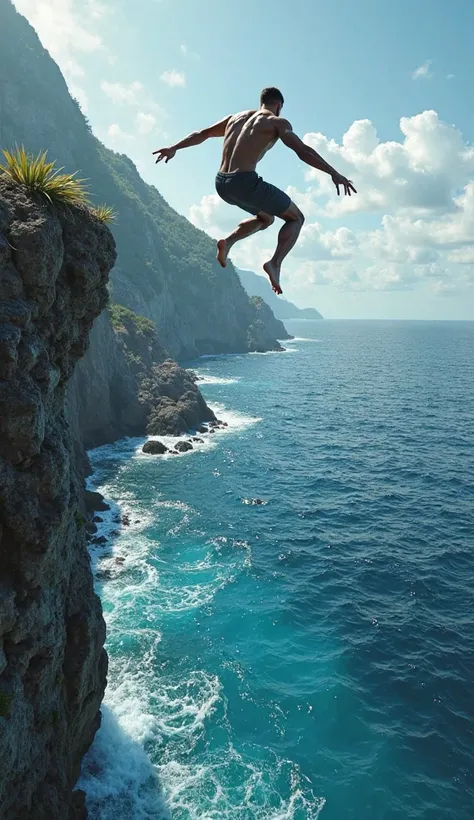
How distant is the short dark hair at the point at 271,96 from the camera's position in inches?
252

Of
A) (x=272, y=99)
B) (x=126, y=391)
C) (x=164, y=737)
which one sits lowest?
(x=164, y=737)

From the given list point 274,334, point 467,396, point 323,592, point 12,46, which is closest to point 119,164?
point 12,46

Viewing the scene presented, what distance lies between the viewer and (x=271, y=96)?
639 cm

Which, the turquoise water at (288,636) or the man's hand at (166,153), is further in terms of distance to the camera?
the turquoise water at (288,636)

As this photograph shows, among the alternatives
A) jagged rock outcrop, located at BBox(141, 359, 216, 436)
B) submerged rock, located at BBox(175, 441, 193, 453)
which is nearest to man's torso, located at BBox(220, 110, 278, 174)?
submerged rock, located at BBox(175, 441, 193, 453)

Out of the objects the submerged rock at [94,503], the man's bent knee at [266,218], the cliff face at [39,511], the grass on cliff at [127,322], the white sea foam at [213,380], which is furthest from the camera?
the white sea foam at [213,380]

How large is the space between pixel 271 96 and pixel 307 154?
133 centimetres

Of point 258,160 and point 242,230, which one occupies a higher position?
point 258,160

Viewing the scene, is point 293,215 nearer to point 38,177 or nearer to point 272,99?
point 272,99

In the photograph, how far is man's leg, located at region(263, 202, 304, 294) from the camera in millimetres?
6578

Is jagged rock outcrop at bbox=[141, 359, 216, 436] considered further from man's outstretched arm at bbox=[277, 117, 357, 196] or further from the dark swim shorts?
man's outstretched arm at bbox=[277, 117, 357, 196]

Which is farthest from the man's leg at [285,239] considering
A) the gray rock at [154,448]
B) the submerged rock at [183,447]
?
the submerged rock at [183,447]

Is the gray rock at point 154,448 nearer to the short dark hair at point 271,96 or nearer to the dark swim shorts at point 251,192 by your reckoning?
the dark swim shorts at point 251,192

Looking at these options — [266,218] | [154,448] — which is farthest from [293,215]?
→ [154,448]
